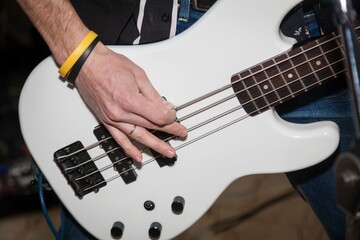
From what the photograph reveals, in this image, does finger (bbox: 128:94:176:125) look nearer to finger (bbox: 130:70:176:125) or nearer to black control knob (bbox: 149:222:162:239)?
finger (bbox: 130:70:176:125)

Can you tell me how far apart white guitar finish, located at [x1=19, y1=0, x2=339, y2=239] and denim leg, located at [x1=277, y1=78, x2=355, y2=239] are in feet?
0.25

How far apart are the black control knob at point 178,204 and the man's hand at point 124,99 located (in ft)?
0.40

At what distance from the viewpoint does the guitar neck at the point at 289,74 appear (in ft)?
2.92

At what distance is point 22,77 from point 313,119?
2.13 meters

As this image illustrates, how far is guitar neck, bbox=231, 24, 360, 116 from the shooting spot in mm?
890

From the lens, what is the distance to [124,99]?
0.81 m

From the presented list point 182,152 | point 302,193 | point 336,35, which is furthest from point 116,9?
point 302,193

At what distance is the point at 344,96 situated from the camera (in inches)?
37.7

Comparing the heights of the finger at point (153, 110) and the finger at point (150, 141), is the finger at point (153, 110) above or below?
above

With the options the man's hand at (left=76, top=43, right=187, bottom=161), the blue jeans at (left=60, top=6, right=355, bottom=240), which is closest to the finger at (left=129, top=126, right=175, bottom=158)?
the man's hand at (left=76, top=43, right=187, bottom=161)

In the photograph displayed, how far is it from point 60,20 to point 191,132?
31cm

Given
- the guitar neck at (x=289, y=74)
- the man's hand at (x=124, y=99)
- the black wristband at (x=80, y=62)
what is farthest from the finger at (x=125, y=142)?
the guitar neck at (x=289, y=74)

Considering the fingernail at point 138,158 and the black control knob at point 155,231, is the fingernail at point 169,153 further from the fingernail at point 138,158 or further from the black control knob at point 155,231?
the black control knob at point 155,231

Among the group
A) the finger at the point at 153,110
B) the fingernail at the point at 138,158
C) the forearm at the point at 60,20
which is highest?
the forearm at the point at 60,20
